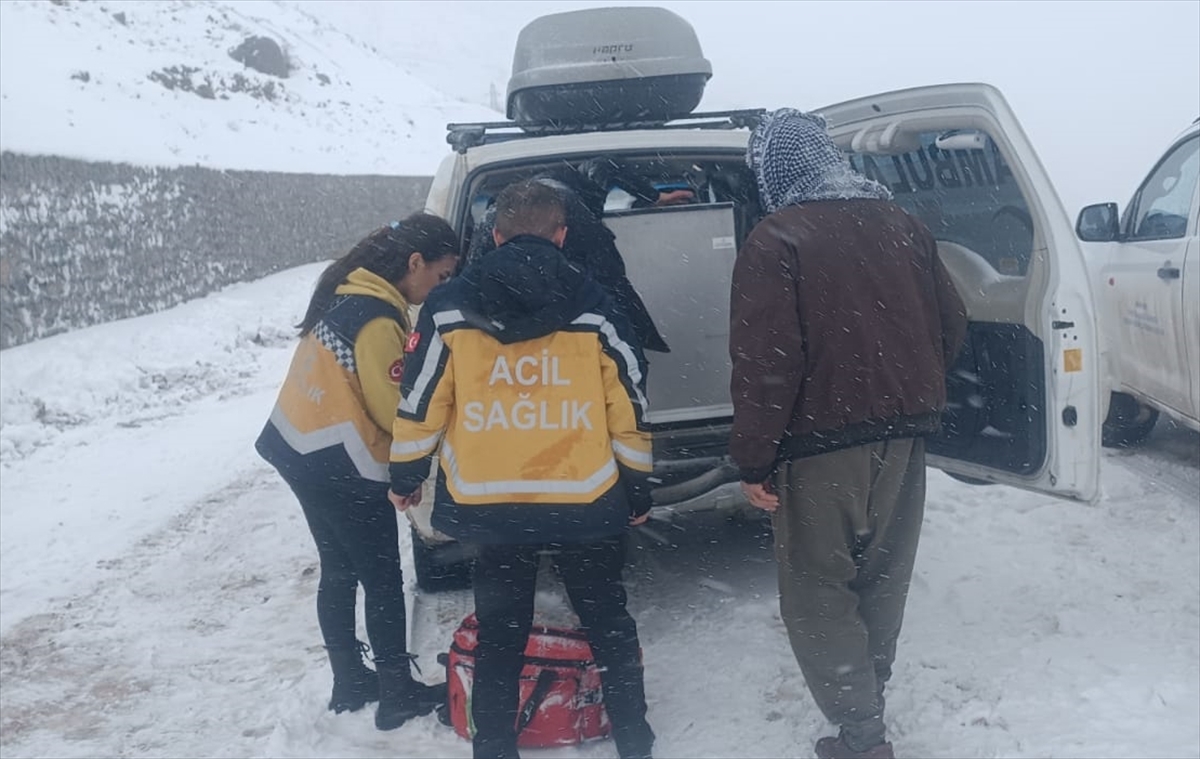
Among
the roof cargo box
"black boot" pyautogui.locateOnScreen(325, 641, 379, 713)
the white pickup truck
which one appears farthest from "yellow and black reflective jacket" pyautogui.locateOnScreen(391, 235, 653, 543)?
the white pickup truck

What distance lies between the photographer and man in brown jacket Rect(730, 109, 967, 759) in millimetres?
3035

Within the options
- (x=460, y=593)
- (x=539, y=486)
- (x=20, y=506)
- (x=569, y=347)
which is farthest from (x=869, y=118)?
(x=20, y=506)

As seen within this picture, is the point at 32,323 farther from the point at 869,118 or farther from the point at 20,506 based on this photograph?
the point at 869,118

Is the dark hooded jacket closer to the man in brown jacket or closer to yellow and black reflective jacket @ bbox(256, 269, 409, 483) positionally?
yellow and black reflective jacket @ bbox(256, 269, 409, 483)

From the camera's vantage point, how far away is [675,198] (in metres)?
5.10

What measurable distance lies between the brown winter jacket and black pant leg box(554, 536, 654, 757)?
0.54 meters

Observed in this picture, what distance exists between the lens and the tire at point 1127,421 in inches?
262

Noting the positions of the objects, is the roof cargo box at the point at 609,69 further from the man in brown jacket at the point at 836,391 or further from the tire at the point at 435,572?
the man in brown jacket at the point at 836,391

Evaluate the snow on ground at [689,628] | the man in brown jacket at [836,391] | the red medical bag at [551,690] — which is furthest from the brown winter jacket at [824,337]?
the snow on ground at [689,628]

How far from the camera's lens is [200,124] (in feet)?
79.8

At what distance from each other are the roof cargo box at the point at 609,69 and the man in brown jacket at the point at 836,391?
111 inches

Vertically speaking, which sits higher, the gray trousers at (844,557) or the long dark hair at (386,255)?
the long dark hair at (386,255)

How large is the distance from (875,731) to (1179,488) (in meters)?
3.55

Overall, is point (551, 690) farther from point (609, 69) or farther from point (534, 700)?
point (609, 69)
